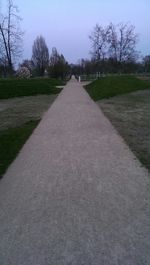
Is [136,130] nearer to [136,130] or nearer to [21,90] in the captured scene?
[136,130]

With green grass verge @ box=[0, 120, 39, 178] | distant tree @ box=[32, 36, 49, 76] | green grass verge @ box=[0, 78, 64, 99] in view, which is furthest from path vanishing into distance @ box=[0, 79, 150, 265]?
distant tree @ box=[32, 36, 49, 76]

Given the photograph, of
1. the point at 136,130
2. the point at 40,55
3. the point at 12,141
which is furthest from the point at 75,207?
the point at 40,55

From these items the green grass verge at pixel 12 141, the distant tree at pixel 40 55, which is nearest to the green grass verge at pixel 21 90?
the green grass verge at pixel 12 141

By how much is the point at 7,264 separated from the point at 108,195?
7.18 ft

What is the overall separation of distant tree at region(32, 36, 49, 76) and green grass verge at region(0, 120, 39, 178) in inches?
2857

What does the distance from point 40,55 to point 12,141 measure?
7807 cm

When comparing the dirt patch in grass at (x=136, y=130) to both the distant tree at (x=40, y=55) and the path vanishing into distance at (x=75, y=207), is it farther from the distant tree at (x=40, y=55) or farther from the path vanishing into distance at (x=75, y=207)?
the distant tree at (x=40, y=55)

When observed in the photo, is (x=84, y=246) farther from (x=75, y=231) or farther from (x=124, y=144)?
(x=124, y=144)

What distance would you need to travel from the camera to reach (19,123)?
13.6m

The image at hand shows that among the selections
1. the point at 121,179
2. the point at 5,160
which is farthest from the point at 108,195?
the point at 5,160

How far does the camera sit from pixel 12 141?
984 centimetres

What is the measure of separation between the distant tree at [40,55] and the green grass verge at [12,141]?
238 ft

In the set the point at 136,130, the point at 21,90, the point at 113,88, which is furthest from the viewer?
the point at 21,90

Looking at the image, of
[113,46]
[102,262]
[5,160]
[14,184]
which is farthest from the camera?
[113,46]
